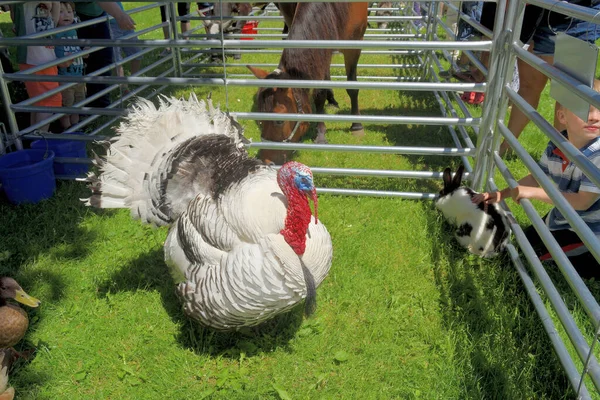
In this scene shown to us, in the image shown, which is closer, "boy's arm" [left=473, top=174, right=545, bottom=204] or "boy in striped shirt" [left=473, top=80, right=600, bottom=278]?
"boy in striped shirt" [left=473, top=80, right=600, bottom=278]

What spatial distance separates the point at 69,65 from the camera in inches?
209

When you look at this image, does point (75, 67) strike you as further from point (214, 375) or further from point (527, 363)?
point (527, 363)

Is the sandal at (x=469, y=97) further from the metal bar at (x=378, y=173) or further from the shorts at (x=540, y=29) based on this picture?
the metal bar at (x=378, y=173)

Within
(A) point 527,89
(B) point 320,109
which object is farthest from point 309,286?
(B) point 320,109

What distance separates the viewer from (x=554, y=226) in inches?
126

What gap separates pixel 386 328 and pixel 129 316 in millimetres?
1736

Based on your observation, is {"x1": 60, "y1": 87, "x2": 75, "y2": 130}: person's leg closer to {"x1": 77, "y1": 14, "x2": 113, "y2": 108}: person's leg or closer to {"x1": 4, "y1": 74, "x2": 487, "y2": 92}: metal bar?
{"x1": 77, "y1": 14, "x2": 113, "y2": 108}: person's leg

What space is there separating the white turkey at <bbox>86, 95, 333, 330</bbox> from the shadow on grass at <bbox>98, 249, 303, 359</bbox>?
32 cm

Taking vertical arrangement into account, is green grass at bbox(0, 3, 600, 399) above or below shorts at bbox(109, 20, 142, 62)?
below

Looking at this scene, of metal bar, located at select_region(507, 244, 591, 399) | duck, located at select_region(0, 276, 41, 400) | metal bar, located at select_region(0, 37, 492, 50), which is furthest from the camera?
metal bar, located at select_region(0, 37, 492, 50)

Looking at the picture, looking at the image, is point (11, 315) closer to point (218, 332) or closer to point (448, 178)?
point (218, 332)

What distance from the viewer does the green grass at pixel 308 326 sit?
2590 mm

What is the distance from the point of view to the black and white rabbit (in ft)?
10.7

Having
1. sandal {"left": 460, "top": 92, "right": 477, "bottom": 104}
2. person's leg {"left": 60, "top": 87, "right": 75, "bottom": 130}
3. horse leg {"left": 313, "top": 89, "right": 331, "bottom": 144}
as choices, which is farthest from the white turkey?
sandal {"left": 460, "top": 92, "right": 477, "bottom": 104}
